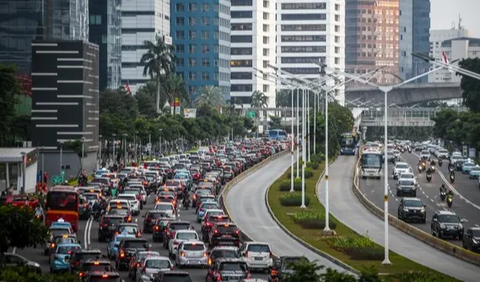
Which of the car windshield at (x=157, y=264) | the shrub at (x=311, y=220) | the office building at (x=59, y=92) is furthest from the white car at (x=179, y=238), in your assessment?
the office building at (x=59, y=92)

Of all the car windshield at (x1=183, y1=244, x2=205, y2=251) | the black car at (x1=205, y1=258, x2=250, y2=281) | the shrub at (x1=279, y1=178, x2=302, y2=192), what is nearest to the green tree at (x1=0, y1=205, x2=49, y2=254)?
the black car at (x1=205, y1=258, x2=250, y2=281)

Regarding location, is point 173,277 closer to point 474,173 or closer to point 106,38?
point 474,173

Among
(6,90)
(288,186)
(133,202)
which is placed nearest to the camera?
(133,202)

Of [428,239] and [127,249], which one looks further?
[428,239]

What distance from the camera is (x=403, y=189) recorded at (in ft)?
309

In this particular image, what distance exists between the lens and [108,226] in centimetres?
6188

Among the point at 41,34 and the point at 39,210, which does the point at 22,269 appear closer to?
the point at 39,210

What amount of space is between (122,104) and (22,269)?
12056 centimetres

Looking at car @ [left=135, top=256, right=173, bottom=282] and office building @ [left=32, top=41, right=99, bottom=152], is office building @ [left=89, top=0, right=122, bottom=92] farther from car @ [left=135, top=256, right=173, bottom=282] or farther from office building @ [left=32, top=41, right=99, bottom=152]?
car @ [left=135, top=256, right=173, bottom=282]

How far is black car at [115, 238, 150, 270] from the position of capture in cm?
4950

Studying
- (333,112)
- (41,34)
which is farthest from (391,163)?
(41,34)

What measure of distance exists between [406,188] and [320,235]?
1123 inches

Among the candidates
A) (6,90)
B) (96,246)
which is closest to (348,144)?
(6,90)

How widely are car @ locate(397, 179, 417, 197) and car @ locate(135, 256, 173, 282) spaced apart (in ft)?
171
